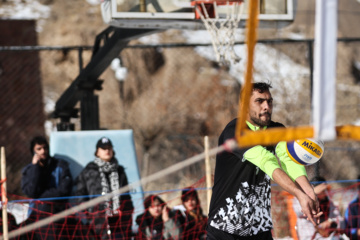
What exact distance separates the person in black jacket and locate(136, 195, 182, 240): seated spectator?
0.16 m

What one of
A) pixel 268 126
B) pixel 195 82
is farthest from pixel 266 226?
pixel 195 82

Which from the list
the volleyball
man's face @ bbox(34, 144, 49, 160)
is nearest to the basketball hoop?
man's face @ bbox(34, 144, 49, 160)

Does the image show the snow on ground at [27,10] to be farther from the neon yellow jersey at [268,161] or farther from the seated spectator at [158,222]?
the neon yellow jersey at [268,161]

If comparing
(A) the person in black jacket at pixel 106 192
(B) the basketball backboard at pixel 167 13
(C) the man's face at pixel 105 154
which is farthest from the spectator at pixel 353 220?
(C) the man's face at pixel 105 154

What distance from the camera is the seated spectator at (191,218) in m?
7.25

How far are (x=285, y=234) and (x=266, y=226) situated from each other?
3836 mm

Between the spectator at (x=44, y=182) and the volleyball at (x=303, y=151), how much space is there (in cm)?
350

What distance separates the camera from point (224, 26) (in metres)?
7.57

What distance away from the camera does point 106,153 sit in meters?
7.35

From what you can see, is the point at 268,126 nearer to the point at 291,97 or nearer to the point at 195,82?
the point at 291,97

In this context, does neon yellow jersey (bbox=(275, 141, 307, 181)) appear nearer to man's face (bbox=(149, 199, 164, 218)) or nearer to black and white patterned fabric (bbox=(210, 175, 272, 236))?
black and white patterned fabric (bbox=(210, 175, 272, 236))

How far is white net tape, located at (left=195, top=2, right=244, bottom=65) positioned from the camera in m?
7.21

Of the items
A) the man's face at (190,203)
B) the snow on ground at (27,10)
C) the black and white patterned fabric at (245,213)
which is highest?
the snow on ground at (27,10)

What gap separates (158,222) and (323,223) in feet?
6.30
